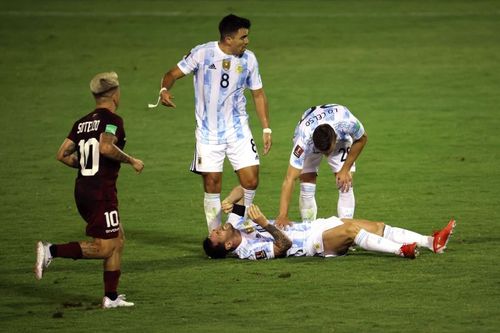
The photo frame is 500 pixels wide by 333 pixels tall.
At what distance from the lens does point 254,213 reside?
1259 cm

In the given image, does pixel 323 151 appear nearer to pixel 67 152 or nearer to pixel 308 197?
pixel 308 197

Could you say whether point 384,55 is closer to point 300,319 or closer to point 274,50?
point 274,50

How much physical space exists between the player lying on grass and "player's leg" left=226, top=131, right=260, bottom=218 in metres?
0.66

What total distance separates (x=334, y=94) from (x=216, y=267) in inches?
427

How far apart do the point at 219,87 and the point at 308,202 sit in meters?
1.53

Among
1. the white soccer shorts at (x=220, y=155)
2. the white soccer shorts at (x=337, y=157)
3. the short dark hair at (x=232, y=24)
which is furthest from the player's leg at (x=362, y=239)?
the short dark hair at (x=232, y=24)

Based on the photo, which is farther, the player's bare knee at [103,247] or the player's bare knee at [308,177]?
the player's bare knee at [308,177]

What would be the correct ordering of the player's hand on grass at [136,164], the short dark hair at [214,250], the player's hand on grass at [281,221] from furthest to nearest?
the short dark hair at [214,250]
the player's hand on grass at [281,221]
the player's hand on grass at [136,164]

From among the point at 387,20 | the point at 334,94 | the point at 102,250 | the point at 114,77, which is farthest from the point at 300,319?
the point at 387,20

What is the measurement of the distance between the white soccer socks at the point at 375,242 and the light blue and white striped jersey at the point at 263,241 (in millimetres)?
538

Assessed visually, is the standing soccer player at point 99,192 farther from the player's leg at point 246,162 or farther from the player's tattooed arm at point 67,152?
the player's leg at point 246,162

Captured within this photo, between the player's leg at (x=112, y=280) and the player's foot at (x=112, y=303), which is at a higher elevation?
the player's leg at (x=112, y=280)

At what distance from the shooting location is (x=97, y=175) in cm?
1133

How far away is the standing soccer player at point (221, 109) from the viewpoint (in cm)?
1388
